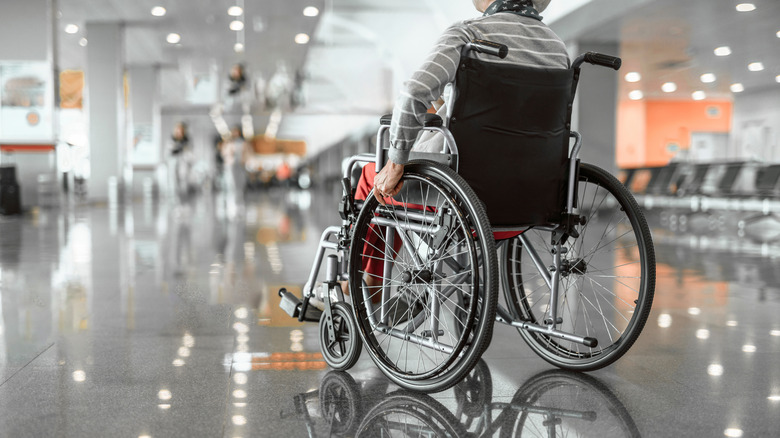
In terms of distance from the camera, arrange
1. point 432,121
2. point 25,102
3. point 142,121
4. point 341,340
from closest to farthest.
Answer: point 432,121, point 341,340, point 25,102, point 142,121

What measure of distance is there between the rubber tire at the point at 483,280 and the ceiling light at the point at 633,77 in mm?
16187

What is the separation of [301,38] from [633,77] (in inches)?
338

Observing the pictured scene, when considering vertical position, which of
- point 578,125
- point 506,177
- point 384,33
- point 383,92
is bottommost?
point 506,177

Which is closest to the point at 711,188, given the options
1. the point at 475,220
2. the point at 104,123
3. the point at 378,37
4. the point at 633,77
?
the point at 633,77

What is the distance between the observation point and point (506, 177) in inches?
78.2

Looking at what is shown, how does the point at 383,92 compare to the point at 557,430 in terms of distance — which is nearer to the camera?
the point at 557,430

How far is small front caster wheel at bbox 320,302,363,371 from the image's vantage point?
→ 2.12 meters

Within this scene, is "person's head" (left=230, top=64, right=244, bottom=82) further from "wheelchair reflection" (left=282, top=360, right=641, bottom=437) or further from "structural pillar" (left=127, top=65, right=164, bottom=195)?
"wheelchair reflection" (left=282, top=360, right=641, bottom=437)

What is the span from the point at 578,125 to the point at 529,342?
409 inches

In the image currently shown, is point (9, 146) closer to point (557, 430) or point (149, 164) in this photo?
point (149, 164)

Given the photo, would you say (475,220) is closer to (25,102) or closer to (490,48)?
(490,48)

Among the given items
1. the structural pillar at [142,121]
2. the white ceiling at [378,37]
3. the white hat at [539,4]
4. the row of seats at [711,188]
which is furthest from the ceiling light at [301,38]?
the white hat at [539,4]

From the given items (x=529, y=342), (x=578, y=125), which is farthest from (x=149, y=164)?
(x=529, y=342)

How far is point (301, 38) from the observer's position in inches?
699
